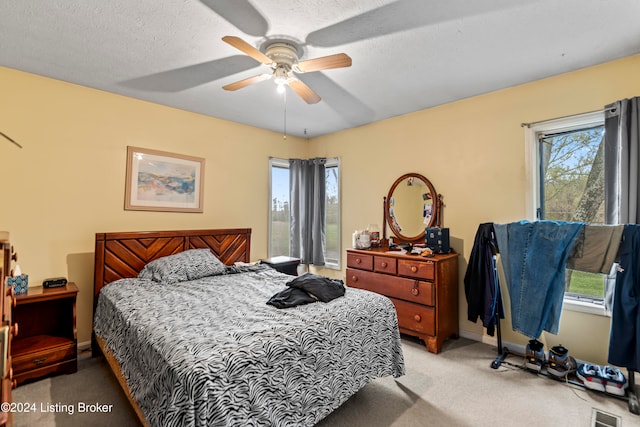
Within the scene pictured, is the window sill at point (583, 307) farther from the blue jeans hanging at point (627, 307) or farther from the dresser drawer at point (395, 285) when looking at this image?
the dresser drawer at point (395, 285)

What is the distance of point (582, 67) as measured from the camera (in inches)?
104

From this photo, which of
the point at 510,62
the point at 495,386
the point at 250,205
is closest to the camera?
the point at 495,386

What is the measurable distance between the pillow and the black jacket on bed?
1.27 meters

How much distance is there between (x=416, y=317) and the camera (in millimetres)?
3082

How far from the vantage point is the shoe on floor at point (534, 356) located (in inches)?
102

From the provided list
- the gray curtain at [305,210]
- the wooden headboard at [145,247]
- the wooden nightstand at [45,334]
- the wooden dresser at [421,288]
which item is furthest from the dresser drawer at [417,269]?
the wooden nightstand at [45,334]

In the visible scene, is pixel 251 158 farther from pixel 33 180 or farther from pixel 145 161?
pixel 33 180

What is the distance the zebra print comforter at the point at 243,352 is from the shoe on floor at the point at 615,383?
5.21ft

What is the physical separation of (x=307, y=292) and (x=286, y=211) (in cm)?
273

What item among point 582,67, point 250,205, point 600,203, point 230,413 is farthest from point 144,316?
point 582,67

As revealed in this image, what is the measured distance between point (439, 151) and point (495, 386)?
2500 millimetres

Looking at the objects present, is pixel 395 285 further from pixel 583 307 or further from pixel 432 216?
pixel 583 307

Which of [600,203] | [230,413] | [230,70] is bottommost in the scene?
[230,413]

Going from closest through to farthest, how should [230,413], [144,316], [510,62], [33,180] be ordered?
[230,413]
[144,316]
[510,62]
[33,180]
